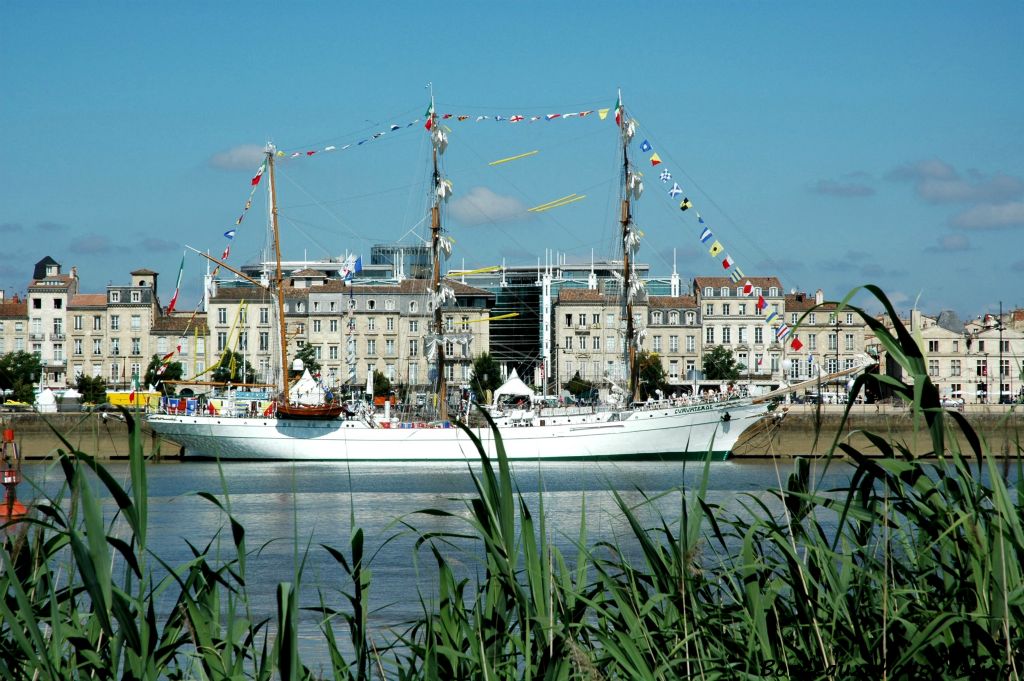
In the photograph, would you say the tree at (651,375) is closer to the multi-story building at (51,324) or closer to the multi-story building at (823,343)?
the multi-story building at (823,343)

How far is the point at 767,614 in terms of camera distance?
18.3ft

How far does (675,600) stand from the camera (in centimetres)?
544

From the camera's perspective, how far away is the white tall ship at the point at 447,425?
46125 millimetres

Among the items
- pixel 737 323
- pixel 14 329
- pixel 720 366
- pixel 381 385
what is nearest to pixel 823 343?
pixel 737 323

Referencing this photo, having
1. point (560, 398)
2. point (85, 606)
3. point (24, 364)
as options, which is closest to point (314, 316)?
point (24, 364)

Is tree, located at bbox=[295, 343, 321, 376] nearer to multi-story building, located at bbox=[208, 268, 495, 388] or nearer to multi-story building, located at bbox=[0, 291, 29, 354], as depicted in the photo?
multi-story building, located at bbox=[208, 268, 495, 388]

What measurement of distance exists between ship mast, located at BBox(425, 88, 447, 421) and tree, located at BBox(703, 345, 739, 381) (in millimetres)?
33058

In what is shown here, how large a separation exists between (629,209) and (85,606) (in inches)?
1523

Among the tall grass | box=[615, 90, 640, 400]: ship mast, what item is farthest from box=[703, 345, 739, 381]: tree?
the tall grass

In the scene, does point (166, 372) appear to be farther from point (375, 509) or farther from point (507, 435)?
point (375, 509)

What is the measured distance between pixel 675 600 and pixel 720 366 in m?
74.0

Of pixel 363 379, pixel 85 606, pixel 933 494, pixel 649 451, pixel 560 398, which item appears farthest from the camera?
pixel 363 379

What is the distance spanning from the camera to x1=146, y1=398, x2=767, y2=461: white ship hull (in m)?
46.0

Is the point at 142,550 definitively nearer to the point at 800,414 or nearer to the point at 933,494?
the point at 933,494
